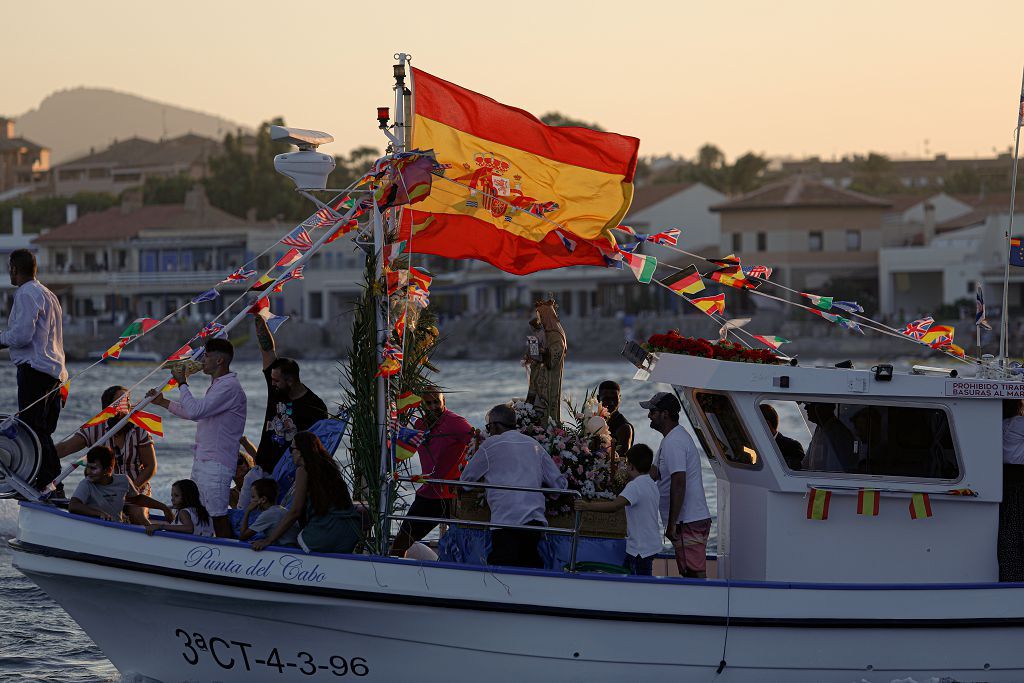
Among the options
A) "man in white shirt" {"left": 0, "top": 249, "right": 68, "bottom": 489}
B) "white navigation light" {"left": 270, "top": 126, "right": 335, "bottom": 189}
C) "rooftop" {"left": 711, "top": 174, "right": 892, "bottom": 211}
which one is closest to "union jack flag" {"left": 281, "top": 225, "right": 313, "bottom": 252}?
"white navigation light" {"left": 270, "top": 126, "right": 335, "bottom": 189}

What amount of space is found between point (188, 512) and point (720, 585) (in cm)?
343

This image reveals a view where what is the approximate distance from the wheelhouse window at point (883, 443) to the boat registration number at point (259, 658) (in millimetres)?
3017

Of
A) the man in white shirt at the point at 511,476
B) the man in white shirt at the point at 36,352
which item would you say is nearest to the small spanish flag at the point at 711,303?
the man in white shirt at the point at 511,476

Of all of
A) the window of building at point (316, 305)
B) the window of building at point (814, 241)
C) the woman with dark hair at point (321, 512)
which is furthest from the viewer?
the window of building at point (316, 305)

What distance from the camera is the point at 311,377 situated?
63719mm

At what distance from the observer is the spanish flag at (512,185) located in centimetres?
933

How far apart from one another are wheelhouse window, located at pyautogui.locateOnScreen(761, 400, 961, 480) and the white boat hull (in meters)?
0.74

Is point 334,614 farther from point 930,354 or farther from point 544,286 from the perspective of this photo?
point 544,286

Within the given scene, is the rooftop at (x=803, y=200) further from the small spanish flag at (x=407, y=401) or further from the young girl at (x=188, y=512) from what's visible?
the small spanish flag at (x=407, y=401)

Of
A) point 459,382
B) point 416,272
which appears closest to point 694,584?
point 416,272

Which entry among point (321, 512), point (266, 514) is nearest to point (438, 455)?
point (321, 512)

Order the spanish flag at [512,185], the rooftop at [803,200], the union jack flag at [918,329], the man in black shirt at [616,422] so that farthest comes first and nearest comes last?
1. the rooftop at [803,200]
2. the man in black shirt at [616,422]
3. the union jack flag at [918,329]
4. the spanish flag at [512,185]

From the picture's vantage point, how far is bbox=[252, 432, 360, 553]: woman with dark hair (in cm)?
850

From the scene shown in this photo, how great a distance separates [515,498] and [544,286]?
74.1 m
